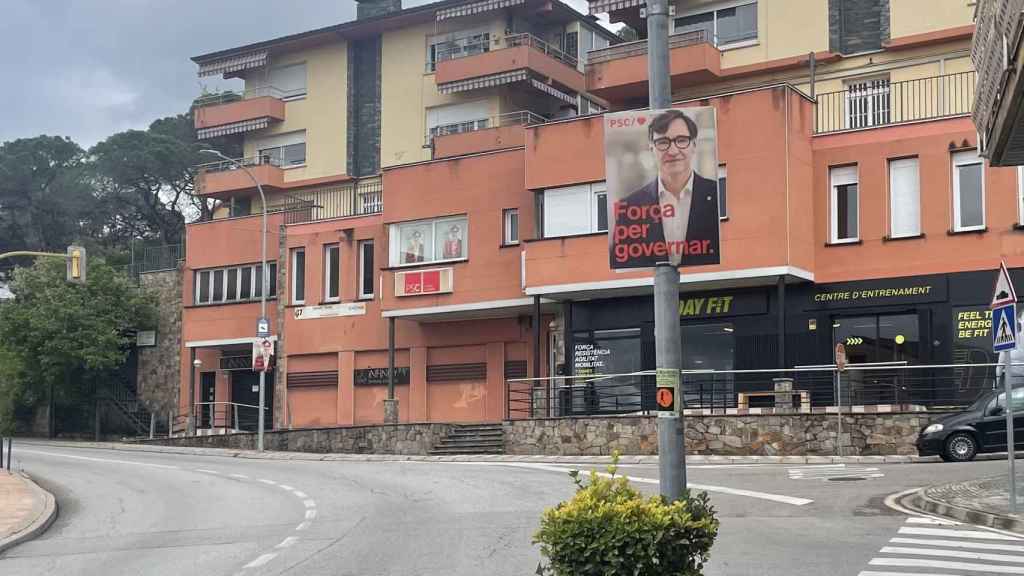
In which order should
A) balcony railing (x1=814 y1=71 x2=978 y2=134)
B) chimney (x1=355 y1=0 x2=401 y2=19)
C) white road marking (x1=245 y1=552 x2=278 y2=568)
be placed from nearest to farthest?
white road marking (x1=245 y1=552 x2=278 y2=568)
balcony railing (x1=814 y1=71 x2=978 y2=134)
chimney (x1=355 y1=0 x2=401 y2=19)

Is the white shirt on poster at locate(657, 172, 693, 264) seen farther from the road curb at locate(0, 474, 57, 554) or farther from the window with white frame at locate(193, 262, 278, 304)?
the window with white frame at locate(193, 262, 278, 304)

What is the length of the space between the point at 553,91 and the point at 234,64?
14047 millimetres

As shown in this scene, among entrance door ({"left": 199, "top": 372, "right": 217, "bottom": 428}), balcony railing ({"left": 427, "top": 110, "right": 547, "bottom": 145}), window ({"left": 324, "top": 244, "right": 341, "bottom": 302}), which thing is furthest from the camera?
entrance door ({"left": 199, "top": 372, "right": 217, "bottom": 428})

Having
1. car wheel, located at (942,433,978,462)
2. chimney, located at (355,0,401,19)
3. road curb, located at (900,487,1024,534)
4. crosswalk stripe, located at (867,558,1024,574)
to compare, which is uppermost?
chimney, located at (355,0,401,19)

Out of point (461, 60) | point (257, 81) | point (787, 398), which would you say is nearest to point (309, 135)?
point (257, 81)

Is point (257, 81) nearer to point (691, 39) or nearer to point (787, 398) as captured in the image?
point (691, 39)

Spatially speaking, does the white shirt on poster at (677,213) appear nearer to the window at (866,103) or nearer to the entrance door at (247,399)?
the window at (866,103)

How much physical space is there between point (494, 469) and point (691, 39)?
54.4 ft

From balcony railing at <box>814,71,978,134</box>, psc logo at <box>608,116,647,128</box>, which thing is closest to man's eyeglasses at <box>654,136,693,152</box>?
psc logo at <box>608,116,647,128</box>

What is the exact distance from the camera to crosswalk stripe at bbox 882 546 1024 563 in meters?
12.6

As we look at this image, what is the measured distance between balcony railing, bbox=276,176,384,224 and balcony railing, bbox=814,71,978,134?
48.9 feet

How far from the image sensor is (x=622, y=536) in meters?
7.85

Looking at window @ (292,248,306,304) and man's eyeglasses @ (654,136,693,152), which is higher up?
window @ (292,248,306,304)

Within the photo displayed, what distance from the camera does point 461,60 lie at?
43.7 metres
